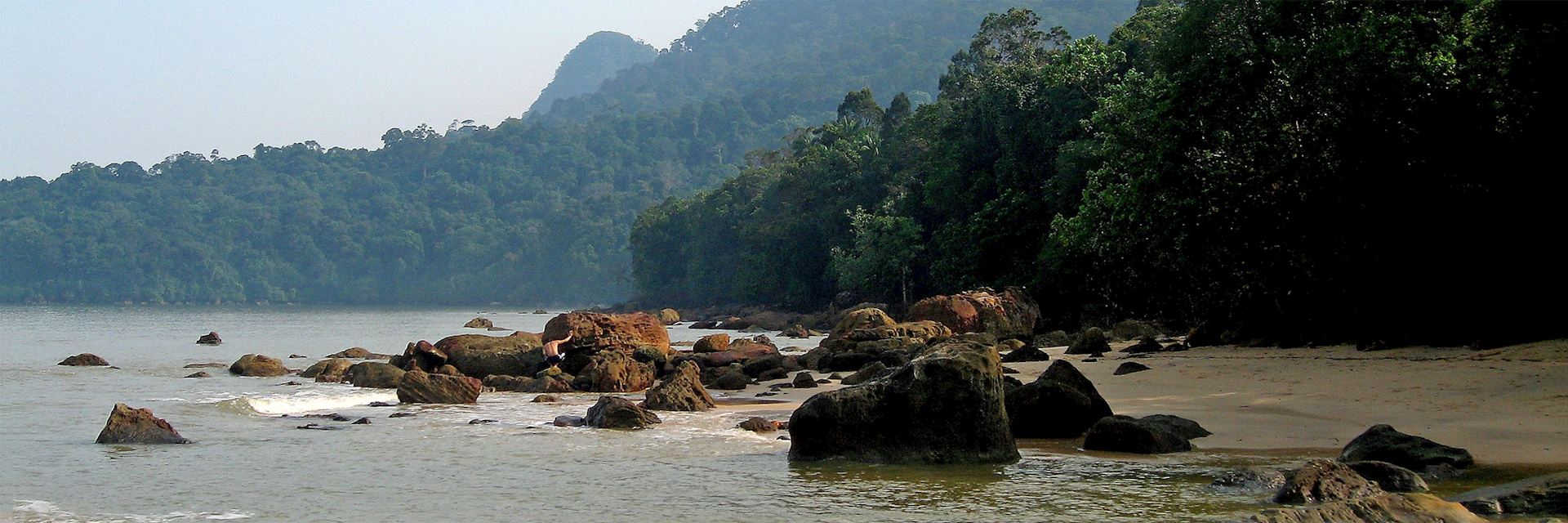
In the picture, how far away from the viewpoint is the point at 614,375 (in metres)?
20.2

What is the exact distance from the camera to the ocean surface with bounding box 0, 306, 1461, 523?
326 inches

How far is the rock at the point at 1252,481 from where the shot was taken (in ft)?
27.0

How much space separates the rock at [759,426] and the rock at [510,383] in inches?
315

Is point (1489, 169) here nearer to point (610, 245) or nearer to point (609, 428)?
point (609, 428)

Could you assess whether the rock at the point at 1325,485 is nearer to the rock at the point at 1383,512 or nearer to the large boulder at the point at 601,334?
the rock at the point at 1383,512

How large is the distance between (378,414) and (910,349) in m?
9.92

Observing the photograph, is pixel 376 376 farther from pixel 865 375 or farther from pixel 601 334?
pixel 865 375

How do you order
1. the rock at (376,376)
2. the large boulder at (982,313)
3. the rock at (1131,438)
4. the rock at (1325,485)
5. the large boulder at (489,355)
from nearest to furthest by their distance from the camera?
the rock at (1325,485)
the rock at (1131,438)
the rock at (376,376)
the large boulder at (489,355)
the large boulder at (982,313)

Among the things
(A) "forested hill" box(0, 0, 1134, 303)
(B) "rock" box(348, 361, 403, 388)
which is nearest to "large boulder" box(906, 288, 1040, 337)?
(B) "rock" box(348, 361, 403, 388)

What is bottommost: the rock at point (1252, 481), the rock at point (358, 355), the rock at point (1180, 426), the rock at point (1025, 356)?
the rock at point (1252, 481)

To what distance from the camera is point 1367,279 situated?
661 inches

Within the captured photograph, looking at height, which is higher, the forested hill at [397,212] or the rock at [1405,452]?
the forested hill at [397,212]

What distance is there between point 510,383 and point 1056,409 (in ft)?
37.9

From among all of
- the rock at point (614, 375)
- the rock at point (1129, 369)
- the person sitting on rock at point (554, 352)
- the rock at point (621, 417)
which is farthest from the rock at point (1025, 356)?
the rock at point (621, 417)
